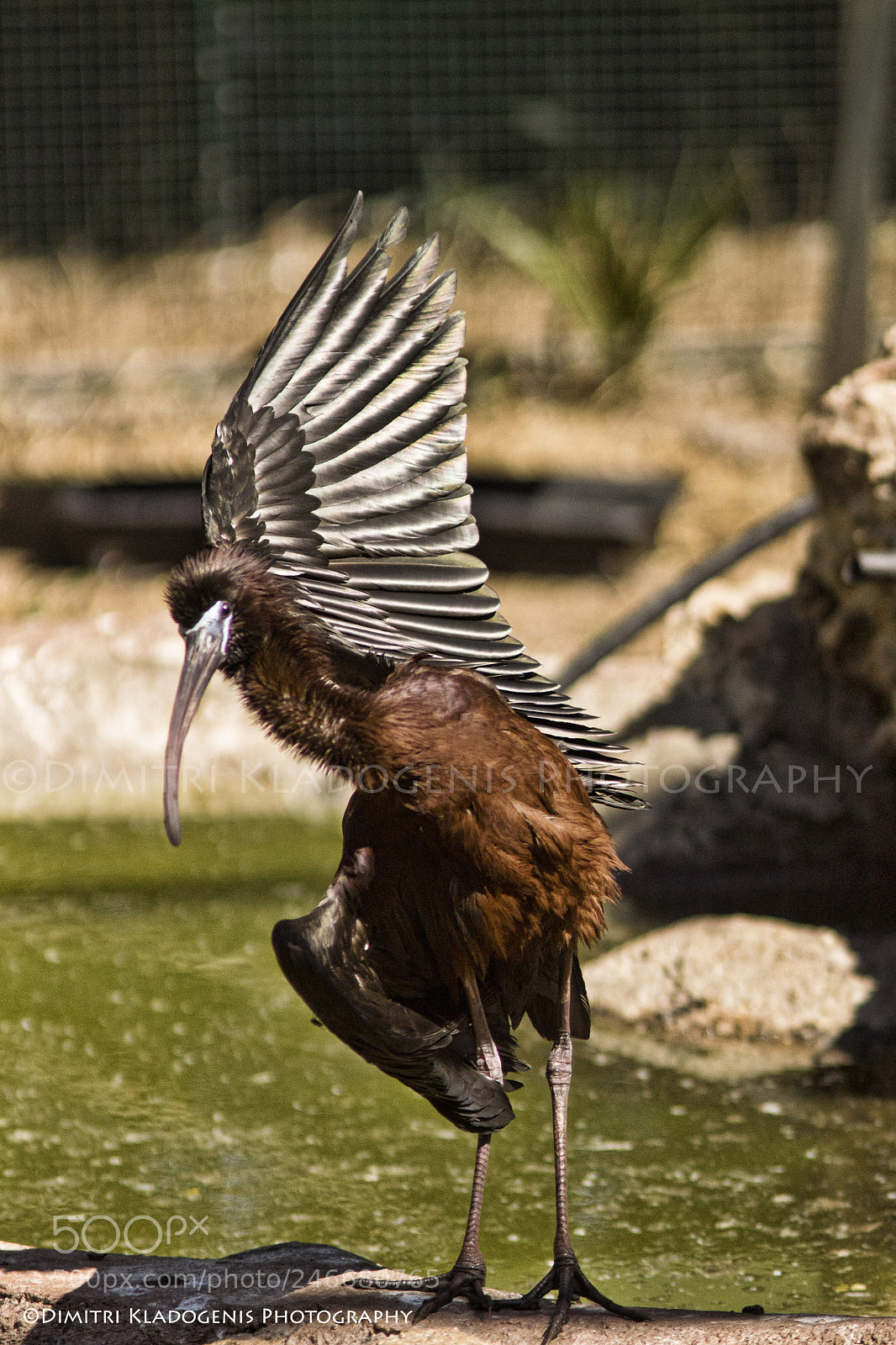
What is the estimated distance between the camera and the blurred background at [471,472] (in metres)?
3.12

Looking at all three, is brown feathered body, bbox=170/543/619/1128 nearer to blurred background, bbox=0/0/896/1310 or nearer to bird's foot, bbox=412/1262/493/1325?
bird's foot, bbox=412/1262/493/1325

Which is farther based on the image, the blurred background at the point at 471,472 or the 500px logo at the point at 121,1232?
the blurred background at the point at 471,472

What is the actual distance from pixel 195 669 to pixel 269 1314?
936mm

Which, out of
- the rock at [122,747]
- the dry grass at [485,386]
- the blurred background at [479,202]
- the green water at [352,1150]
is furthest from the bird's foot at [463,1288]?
the blurred background at [479,202]

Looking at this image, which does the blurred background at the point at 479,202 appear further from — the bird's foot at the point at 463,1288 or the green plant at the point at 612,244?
the bird's foot at the point at 463,1288

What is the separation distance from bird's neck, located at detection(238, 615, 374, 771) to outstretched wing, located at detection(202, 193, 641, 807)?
0.50 ft

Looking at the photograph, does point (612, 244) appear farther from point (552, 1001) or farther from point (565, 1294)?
point (565, 1294)

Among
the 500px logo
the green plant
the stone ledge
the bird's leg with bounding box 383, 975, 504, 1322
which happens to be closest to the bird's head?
the bird's leg with bounding box 383, 975, 504, 1322

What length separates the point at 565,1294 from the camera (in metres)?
2.26

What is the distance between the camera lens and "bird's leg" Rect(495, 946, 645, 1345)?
2256 millimetres

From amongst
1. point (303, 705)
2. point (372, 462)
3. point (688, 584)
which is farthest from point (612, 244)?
point (303, 705)

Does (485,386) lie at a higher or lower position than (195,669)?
lower

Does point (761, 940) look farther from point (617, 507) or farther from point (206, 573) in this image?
point (617, 507)

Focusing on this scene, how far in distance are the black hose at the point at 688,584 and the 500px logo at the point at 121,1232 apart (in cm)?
271
